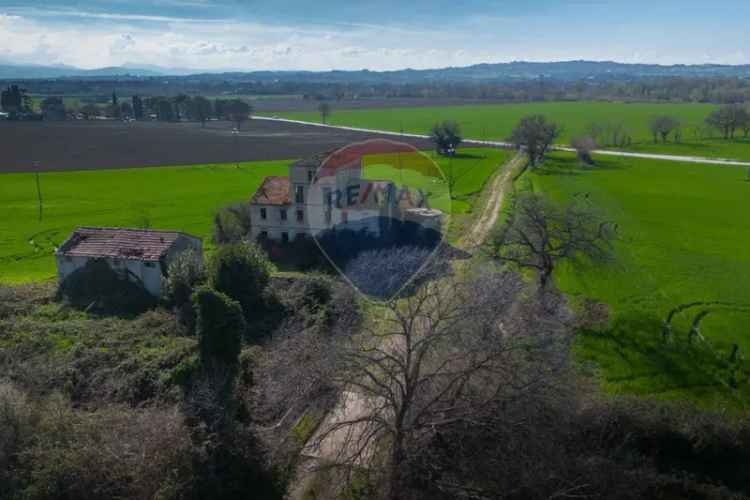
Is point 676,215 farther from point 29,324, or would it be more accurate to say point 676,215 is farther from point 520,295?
point 29,324

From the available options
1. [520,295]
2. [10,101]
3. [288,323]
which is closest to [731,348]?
[520,295]

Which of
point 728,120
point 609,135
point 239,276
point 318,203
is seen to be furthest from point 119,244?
point 728,120

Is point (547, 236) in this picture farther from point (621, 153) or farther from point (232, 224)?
point (621, 153)

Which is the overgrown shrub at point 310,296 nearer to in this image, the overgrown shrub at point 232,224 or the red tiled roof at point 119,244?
the red tiled roof at point 119,244

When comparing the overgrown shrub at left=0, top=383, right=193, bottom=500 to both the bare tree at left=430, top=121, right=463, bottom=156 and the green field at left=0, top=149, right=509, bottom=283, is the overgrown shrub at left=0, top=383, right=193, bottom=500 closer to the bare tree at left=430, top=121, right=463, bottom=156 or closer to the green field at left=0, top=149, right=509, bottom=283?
the green field at left=0, top=149, right=509, bottom=283

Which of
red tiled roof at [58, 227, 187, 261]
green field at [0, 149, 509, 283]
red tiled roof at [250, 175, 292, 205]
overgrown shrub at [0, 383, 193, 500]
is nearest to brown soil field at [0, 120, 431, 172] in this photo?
green field at [0, 149, 509, 283]

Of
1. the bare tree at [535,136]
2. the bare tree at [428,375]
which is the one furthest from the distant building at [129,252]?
the bare tree at [535,136]

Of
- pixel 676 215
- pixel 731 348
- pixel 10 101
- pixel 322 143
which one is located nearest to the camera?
pixel 731 348
